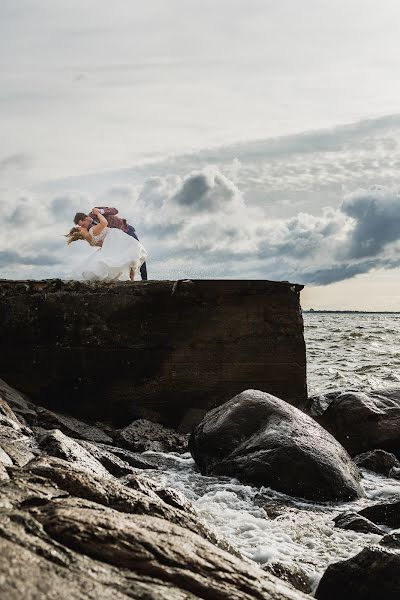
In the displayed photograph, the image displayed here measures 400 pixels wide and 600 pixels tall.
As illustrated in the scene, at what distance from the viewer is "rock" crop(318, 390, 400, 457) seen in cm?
817

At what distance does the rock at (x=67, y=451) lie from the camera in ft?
16.1

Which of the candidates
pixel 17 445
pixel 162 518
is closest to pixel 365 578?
pixel 162 518

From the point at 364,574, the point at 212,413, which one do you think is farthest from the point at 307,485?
the point at 364,574

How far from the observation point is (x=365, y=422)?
828 cm

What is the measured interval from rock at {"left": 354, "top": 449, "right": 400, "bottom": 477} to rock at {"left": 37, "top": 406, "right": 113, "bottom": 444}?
9.12ft

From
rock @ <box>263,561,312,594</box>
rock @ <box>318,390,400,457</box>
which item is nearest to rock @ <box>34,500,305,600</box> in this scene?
rock @ <box>263,561,312,594</box>

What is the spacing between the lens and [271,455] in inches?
254

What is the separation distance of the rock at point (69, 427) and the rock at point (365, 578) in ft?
13.4

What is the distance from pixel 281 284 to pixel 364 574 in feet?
19.0

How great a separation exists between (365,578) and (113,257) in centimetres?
805

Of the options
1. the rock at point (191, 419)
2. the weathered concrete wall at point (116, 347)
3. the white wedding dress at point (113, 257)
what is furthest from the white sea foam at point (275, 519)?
the white wedding dress at point (113, 257)

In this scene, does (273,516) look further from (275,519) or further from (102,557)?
(102,557)

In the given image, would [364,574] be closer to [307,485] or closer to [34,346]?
[307,485]

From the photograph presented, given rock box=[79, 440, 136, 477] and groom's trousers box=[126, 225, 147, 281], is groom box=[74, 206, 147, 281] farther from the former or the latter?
rock box=[79, 440, 136, 477]
